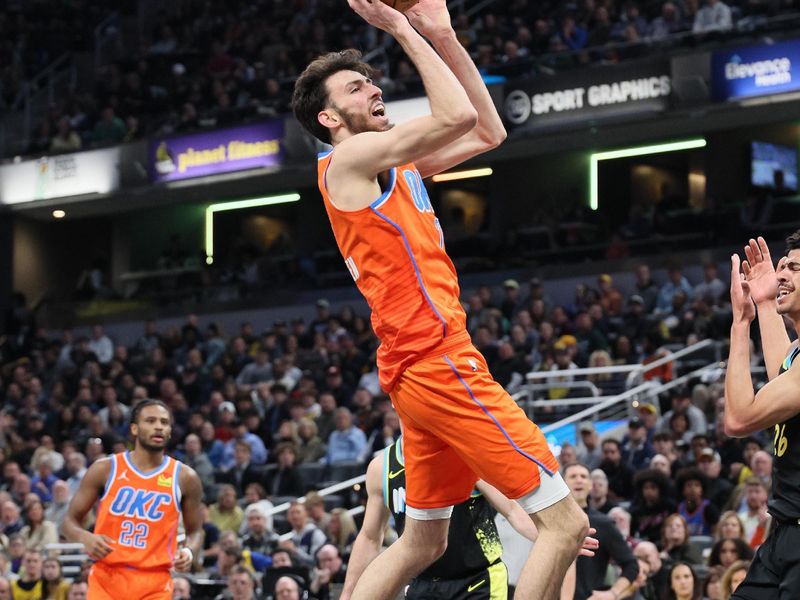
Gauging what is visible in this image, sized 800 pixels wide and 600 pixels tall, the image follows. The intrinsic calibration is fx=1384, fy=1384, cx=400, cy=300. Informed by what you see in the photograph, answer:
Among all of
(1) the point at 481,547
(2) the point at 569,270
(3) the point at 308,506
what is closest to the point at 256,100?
(2) the point at 569,270

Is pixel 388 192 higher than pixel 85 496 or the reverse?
higher

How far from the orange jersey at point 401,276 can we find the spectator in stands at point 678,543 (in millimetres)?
5884

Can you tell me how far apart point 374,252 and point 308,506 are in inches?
350

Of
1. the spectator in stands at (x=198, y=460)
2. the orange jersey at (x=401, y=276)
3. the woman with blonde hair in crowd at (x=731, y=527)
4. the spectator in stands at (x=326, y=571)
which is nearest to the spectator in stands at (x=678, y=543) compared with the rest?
the woman with blonde hair in crowd at (x=731, y=527)

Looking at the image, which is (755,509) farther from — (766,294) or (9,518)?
(9,518)

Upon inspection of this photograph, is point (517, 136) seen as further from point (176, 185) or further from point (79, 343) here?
point (79, 343)

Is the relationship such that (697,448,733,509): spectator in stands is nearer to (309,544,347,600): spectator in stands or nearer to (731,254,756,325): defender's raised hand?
(309,544,347,600): spectator in stands

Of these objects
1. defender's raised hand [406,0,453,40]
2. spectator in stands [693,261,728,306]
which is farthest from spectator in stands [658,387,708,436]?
defender's raised hand [406,0,453,40]

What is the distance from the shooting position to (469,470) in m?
5.63

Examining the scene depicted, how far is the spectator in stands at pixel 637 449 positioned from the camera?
13495 mm

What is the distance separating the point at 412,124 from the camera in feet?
17.2

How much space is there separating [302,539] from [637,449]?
341 centimetres

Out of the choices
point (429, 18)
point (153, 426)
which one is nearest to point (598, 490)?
point (153, 426)

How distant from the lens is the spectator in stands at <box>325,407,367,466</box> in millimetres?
16344
